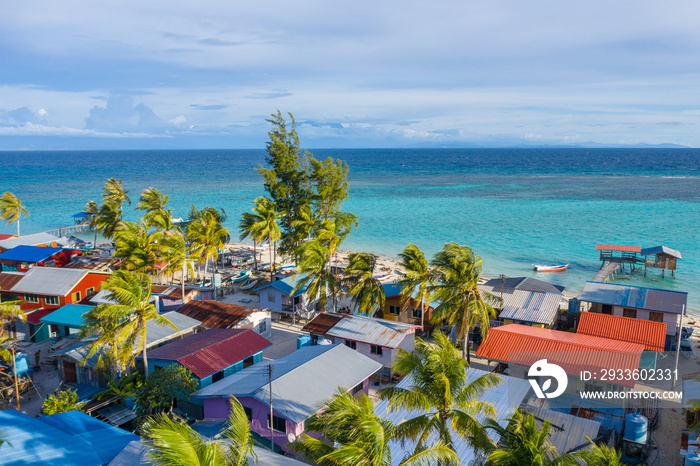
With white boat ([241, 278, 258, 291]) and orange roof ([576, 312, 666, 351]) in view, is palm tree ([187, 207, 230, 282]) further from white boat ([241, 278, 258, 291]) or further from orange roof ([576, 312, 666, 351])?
orange roof ([576, 312, 666, 351])

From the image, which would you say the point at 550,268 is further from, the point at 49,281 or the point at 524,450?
the point at 49,281

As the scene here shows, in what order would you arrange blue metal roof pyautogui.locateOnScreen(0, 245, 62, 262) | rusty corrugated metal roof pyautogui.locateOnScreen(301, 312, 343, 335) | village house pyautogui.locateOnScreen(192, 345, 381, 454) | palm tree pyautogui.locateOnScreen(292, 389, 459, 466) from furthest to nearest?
blue metal roof pyautogui.locateOnScreen(0, 245, 62, 262), rusty corrugated metal roof pyautogui.locateOnScreen(301, 312, 343, 335), village house pyautogui.locateOnScreen(192, 345, 381, 454), palm tree pyautogui.locateOnScreen(292, 389, 459, 466)

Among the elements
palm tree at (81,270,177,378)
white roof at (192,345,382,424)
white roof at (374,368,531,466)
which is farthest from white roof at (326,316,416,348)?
palm tree at (81,270,177,378)

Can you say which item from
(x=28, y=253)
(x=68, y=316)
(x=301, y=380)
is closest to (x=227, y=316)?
(x=68, y=316)

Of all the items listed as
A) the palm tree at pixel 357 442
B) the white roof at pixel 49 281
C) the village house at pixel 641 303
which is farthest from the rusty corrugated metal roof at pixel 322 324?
the white roof at pixel 49 281

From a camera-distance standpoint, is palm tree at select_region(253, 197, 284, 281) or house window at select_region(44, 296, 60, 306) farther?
palm tree at select_region(253, 197, 284, 281)

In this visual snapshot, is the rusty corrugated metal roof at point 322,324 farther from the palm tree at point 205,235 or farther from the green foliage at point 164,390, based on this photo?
the palm tree at point 205,235
